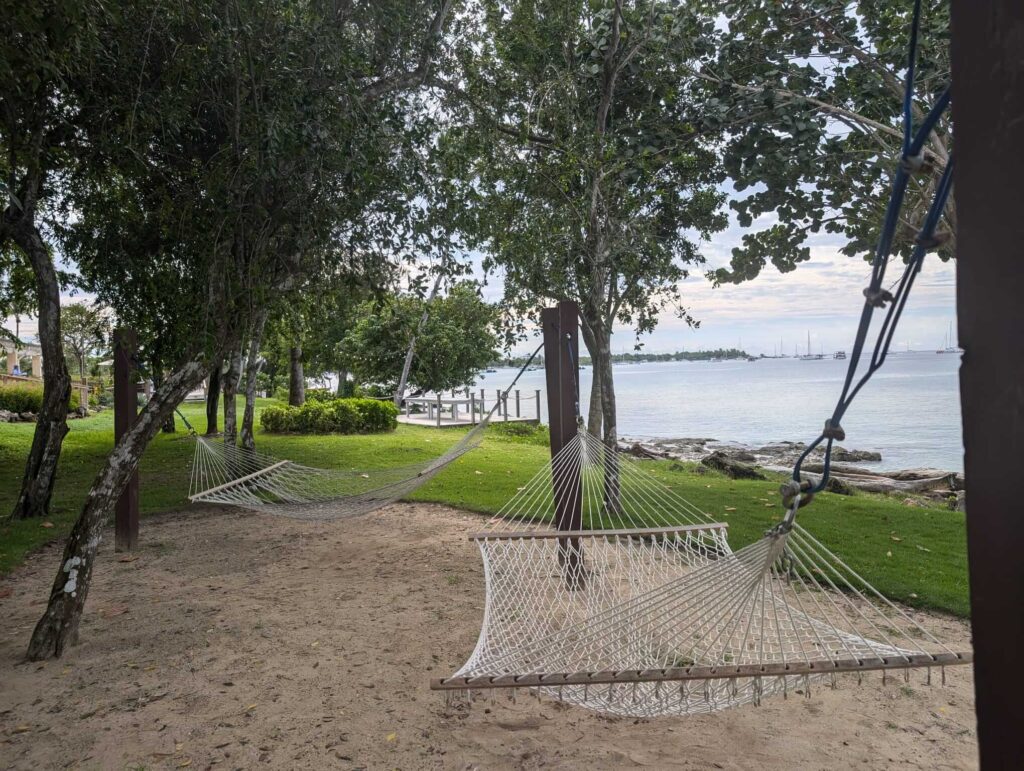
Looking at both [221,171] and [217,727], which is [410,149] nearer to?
[221,171]

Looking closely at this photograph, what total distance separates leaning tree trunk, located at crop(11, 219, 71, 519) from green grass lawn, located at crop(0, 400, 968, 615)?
204 mm

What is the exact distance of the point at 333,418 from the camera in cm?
986

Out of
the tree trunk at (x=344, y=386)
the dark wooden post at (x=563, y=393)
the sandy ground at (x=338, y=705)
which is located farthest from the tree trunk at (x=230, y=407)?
the tree trunk at (x=344, y=386)

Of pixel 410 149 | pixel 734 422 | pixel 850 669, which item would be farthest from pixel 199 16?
pixel 734 422

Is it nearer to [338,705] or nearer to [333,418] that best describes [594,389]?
[338,705]

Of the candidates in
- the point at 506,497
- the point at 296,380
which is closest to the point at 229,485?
the point at 506,497

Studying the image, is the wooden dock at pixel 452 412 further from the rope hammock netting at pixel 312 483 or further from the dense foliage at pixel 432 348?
the rope hammock netting at pixel 312 483

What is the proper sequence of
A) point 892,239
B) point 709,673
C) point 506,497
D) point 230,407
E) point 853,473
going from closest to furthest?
point 892,239 < point 709,673 < point 506,497 < point 230,407 < point 853,473

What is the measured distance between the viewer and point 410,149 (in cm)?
382

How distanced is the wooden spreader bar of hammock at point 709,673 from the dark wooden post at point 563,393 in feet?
5.58

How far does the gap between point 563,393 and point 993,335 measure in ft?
9.14

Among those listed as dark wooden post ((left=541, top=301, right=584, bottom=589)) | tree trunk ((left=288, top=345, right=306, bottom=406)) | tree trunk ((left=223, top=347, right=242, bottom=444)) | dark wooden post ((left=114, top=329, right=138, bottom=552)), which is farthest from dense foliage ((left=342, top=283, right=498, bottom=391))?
dark wooden post ((left=541, top=301, right=584, bottom=589))

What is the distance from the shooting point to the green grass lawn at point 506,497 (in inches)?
138

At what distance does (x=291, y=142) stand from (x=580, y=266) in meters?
2.60
